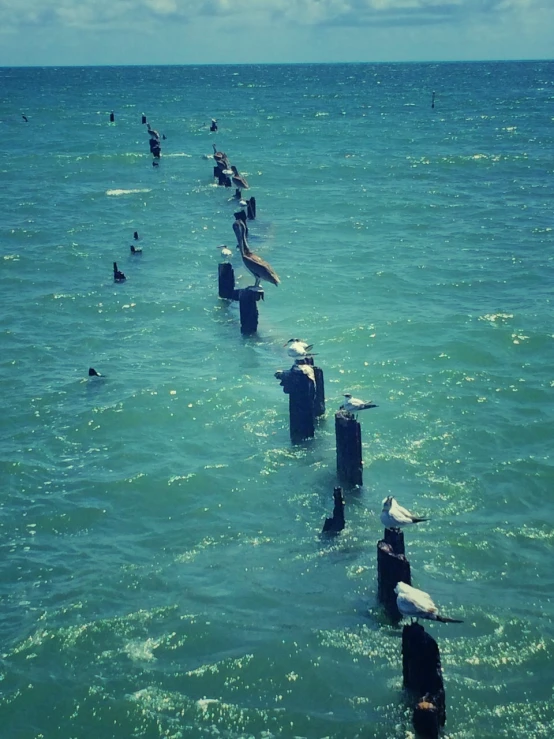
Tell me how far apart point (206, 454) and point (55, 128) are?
5377 cm

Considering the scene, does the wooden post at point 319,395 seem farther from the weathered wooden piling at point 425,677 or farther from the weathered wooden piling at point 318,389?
the weathered wooden piling at point 425,677

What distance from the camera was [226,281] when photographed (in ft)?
70.2

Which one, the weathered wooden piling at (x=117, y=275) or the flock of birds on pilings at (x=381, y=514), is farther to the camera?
the weathered wooden piling at (x=117, y=275)

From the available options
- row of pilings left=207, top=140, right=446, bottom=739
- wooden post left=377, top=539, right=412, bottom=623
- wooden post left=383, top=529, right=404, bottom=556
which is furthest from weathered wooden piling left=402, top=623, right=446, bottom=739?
wooden post left=383, top=529, right=404, bottom=556

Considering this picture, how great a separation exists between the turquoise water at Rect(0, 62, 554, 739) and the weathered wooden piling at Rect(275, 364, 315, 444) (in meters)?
0.27

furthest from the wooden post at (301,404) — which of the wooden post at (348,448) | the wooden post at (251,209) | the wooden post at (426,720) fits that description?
the wooden post at (251,209)

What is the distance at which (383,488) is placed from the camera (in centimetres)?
1296

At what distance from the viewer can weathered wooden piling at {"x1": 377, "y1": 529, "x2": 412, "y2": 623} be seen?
970cm

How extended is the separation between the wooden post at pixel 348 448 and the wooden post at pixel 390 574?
256 centimetres

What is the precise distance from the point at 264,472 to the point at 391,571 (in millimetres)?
4035

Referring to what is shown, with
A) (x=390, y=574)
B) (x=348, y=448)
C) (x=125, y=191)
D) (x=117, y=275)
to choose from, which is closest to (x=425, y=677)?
(x=390, y=574)

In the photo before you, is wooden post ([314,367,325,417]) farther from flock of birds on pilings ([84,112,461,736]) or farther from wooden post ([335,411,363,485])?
wooden post ([335,411,363,485])

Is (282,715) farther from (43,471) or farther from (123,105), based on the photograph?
(123,105)

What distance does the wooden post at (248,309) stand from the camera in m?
18.5
